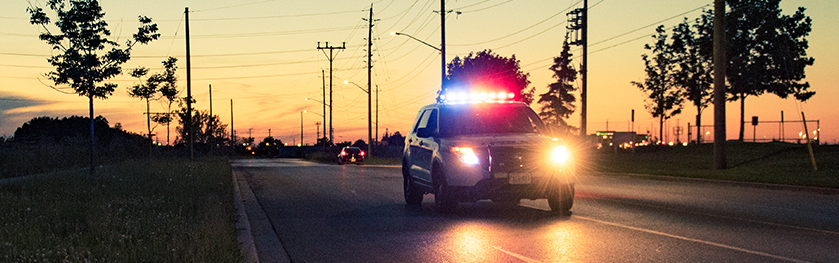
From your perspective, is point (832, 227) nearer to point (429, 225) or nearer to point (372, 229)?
point (429, 225)

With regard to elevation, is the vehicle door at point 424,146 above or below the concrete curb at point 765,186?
above

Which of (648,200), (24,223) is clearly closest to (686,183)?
(648,200)

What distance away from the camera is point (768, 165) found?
2941 centimetres

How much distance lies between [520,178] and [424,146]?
2644 mm

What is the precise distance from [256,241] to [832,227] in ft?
26.6

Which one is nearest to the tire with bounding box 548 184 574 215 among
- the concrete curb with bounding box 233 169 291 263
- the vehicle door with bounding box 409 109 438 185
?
the vehicle door with bounding box 409 109 438 185

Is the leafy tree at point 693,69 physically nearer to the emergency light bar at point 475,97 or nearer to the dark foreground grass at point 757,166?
the dark foreground grass at point 757,166

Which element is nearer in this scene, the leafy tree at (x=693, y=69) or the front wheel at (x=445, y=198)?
the front wheel at (x=445, y=198)

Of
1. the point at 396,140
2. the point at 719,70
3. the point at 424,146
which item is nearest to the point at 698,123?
the point at 719,70

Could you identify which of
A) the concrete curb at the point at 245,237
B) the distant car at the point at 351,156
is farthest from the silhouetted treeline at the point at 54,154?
the concrete curb at the point at 245,237

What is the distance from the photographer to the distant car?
173 ft

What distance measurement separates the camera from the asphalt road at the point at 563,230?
8.59 m

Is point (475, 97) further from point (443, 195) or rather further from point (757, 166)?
point (757, 166)

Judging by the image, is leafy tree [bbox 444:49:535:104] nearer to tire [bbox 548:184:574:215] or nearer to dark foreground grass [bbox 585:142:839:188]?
dark foreground grass [bbox 585:142:839:188]
